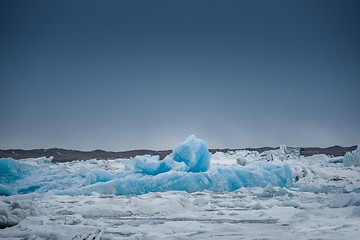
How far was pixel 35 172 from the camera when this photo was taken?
14.0 m

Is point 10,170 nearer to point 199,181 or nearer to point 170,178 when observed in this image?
point 170,178

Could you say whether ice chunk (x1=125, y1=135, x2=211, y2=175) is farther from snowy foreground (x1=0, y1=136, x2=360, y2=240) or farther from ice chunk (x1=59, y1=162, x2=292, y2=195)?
ice chunk (x1=59, y1=162, x2=292, y2=195)

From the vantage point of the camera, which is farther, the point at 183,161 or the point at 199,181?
the point at 183,161

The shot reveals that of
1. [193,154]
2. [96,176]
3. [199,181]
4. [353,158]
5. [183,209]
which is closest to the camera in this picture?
[183,209]

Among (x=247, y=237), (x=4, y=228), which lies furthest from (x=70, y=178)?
(x=247, y=237)

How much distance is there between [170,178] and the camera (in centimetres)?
963

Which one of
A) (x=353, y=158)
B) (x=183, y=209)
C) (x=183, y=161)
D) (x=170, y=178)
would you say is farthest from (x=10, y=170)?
(x=353, y=158)

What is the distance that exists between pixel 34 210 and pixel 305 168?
10.8 metres

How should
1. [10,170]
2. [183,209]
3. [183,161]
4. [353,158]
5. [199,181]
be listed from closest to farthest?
[183,209]
[199,181]
[183,161]
[10,170]
[353,158]

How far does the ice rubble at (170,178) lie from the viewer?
924cm

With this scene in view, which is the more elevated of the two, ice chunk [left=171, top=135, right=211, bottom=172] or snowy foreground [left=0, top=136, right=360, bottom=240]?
ice chunk [left=171, top=135, right=211, bottom=172]

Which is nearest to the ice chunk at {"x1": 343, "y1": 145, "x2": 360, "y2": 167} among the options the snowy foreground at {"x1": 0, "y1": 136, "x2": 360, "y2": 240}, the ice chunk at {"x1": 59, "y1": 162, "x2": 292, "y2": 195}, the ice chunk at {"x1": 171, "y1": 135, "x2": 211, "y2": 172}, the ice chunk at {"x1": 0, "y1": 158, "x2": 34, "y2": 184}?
the snowy foreground at {"x1": 0, "y1": 136, "x2": 360, "y2": 240}

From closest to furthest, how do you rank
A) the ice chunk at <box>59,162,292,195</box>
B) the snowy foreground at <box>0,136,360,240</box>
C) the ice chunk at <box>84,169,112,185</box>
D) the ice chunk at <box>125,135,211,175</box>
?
the snowy foreground at <box>0,136,360,240</box>, the ice chunk at <box>59,162,292,195</box>, the ice chunk at <box>84,169,112,185</box>, the ice chunk at <box>125,135,211,175</box>

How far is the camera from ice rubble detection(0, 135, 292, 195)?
30.3 ft
